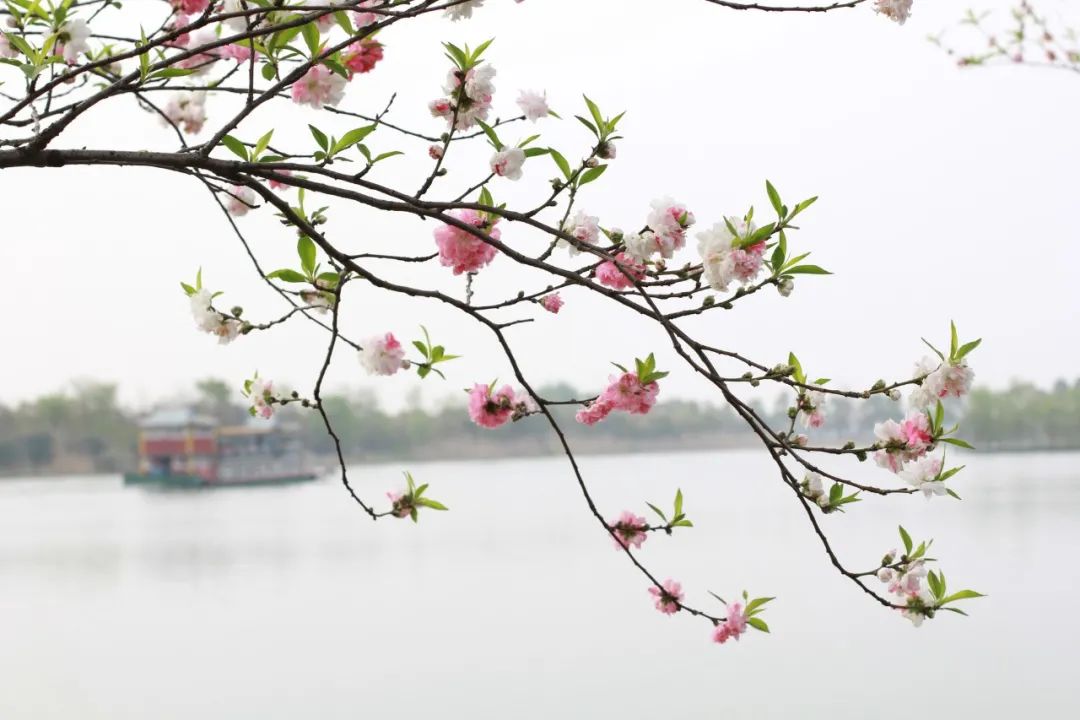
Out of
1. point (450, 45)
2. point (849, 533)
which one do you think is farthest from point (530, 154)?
point (849, 533)

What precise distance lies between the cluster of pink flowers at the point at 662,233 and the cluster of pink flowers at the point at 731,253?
10 cm

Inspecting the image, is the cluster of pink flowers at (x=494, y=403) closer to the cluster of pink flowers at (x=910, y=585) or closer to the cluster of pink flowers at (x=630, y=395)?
the cluster of pink flowers at (x=630, y=395)

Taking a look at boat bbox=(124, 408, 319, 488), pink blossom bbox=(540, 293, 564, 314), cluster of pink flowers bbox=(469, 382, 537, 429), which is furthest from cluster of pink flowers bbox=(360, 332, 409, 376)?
boat bbox=(124, 408, 319, 488)

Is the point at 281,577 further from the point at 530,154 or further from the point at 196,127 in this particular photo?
the point at 530,154

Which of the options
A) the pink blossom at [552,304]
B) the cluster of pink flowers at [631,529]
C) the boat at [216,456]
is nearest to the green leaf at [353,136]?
the pink blossom at [552,304]

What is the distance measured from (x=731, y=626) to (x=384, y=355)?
0.50 m

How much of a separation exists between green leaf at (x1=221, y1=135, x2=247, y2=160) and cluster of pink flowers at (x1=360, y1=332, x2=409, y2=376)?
0.29 m

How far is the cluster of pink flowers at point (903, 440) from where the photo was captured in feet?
3.19

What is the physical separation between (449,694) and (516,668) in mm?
508

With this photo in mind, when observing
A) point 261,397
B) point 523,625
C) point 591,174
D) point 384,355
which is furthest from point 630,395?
point 523,625

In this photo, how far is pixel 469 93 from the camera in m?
1.03

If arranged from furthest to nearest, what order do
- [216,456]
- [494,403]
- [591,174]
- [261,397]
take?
[216,456], [261,397], [494,403], [591,174]

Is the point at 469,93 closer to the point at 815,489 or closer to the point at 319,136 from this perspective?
the point at 319,136

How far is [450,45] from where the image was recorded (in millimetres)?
989
